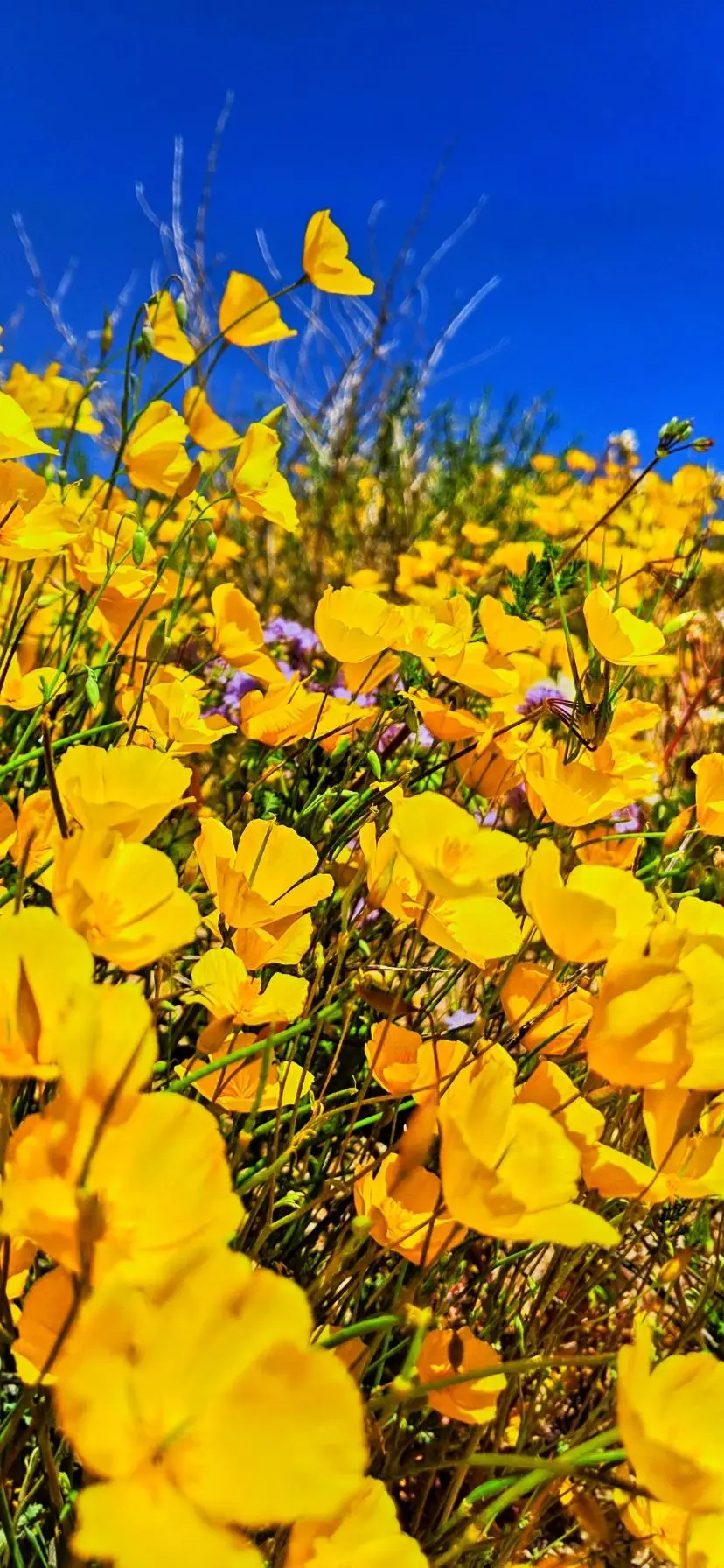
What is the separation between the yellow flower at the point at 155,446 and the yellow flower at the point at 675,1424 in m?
1.10

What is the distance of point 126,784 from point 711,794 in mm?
702

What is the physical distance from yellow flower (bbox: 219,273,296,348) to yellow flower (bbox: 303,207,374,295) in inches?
3.2

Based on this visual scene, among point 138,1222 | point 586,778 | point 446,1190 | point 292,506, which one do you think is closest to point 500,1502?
point 446,1190

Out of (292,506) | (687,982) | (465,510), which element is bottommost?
(687,982)

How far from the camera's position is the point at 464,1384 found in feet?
2.47

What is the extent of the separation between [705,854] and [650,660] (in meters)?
0.48

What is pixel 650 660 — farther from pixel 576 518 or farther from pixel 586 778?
pixel 576 518

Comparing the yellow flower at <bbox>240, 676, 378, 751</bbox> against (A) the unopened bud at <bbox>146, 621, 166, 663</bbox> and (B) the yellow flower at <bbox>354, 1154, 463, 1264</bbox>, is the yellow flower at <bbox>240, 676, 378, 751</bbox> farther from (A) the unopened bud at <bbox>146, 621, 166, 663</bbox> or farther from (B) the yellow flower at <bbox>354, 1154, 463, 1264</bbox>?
(B) the yellow flower at <bbox>354, 1154, 463, 1264</bbox>

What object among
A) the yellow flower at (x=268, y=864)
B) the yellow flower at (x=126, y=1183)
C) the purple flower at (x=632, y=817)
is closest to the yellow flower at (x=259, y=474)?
the yellow flower at (x=268, y=864)

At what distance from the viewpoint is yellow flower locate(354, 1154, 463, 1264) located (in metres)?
0.73

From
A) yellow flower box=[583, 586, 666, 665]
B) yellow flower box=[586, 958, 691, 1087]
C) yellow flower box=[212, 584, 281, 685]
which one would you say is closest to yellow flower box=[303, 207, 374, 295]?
yellow flower box=[212, 584, 281, 685]

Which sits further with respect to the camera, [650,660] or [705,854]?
[705,854]

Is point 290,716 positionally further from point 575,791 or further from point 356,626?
point 575,791

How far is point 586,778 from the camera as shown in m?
1.00
